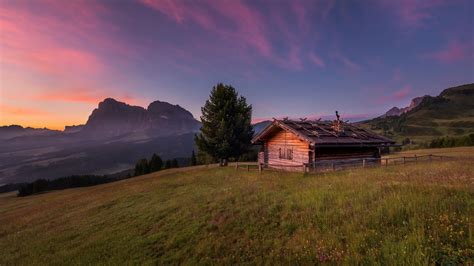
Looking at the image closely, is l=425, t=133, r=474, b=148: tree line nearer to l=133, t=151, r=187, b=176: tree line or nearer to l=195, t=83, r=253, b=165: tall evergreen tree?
l=195, t=83, r=253, b=165: tall evergreen tree

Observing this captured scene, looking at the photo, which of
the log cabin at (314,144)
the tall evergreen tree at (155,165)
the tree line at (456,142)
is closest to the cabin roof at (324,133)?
the log cabin at (314,144)

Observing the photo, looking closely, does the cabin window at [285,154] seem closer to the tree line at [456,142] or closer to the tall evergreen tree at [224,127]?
the tall evergreen tree at [224,127]

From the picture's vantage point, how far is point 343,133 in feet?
101

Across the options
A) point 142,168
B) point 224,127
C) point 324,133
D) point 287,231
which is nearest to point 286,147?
point 324,133

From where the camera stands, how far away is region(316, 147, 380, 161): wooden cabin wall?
2717cm

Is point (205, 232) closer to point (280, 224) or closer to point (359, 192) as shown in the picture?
point (280, 224)

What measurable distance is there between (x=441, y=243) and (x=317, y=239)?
3020 mm

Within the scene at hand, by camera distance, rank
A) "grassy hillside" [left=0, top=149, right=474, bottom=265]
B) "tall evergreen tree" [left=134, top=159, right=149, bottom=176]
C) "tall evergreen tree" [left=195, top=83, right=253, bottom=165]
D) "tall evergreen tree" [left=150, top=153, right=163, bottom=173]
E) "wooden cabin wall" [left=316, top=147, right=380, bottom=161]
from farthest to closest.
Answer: "tall evergreen tree" [left=134, top=159, right=149, bottom=176], "tall evergreen tree" [left=150, top=153, right=163, bottom=173], "tall evergreen tree" [left=195, top=83, right=253, bottom=165], "wooden cabin wall" [left=316, top=147, right=380, bottom=161], "grassy hillside" [left=0, top=149, right=474, bottom=265]

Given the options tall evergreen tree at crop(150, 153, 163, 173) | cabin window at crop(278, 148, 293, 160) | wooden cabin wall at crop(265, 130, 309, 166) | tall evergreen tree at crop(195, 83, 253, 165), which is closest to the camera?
wooden cabin wall at crop(265, 130, 309, 166)

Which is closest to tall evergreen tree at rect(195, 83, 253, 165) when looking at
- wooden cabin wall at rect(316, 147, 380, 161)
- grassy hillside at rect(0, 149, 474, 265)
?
wooden cabin wall at rect(316, 147, 380, 161)

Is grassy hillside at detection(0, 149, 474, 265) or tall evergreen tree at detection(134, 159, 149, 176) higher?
grassy hillside at detection(0, 149, 474, 265)

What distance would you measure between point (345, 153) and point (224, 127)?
17963 millimetres

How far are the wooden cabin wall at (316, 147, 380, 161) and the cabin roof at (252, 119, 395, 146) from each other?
113cm

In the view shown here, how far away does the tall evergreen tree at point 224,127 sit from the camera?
3931 cm
